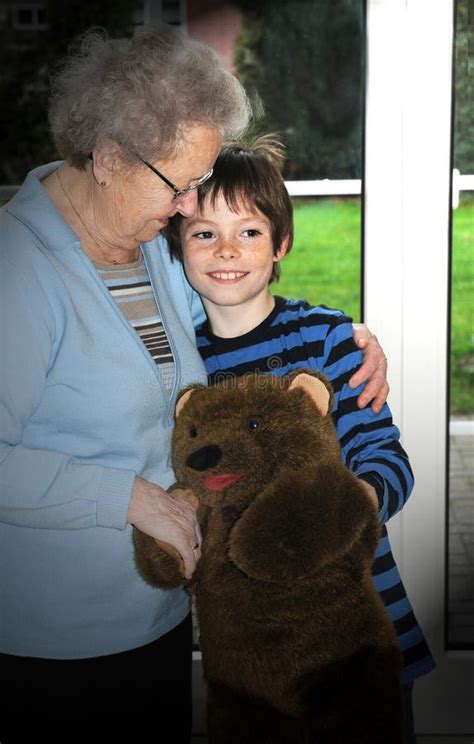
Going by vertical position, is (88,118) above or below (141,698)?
above

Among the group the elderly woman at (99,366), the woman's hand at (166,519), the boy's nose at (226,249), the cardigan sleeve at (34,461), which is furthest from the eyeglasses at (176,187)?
the woman's hand at (166,519)

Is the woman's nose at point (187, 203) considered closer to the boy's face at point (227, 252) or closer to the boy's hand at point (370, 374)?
the boy's face at point (227, 252)

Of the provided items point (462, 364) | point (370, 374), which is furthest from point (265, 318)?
point (462, 364)

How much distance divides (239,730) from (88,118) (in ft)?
3.47

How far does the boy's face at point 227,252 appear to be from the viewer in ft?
4.97

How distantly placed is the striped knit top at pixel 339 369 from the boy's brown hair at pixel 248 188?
0.46ft

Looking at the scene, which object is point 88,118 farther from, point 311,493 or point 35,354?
point 311,493

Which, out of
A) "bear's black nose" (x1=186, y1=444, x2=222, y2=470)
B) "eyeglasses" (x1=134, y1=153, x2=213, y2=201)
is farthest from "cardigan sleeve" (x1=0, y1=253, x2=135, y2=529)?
"eyeglasses" (x1=134, y1=153, x2=213, y2=201)

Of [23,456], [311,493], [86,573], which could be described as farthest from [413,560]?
[23,456]

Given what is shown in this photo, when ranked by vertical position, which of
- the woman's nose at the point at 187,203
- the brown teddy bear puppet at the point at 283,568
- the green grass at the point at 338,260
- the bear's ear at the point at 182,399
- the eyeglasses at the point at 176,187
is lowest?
the brown teddy bear puppet at the point at 283,568

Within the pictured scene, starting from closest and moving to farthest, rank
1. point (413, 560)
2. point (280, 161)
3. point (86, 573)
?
point (86, 573) < point (280, 161) < point (413, 560)

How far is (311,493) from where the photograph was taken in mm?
1387

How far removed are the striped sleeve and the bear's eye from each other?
0.16 meters

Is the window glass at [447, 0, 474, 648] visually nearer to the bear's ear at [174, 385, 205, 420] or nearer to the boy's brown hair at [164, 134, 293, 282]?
the boy's brown hair at [164, 134, 293, 282]
